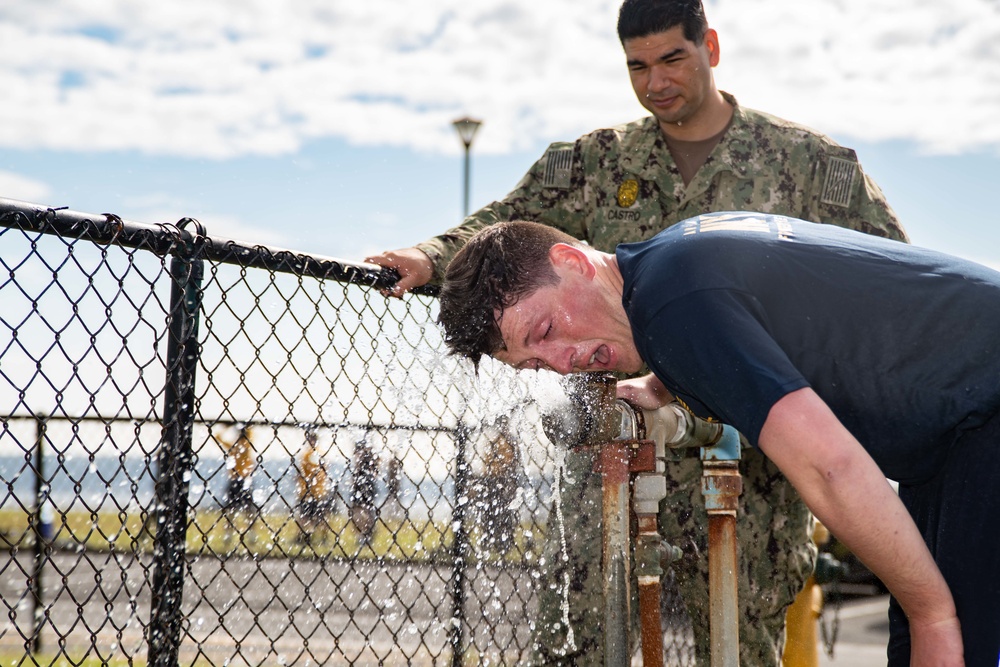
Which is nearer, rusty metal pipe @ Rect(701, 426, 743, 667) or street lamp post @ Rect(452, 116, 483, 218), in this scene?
rusty metal pipe @ Rect(701, 426, 743, 667)

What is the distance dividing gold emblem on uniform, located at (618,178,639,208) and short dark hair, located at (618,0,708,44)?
546 mm

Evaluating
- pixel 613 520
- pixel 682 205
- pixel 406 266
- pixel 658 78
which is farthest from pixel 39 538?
pixel 658 78

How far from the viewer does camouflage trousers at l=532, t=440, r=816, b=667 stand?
3.07m

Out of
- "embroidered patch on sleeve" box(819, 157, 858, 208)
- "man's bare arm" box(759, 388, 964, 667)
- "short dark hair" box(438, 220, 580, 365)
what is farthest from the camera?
"embroidered patch on sleeve" box(819, 157, 858, 208)

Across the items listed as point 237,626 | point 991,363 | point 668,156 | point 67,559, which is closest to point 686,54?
point 668,156

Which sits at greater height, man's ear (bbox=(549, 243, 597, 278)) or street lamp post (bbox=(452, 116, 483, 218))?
street lamp post (bbox=(452, 116, 483, 218))

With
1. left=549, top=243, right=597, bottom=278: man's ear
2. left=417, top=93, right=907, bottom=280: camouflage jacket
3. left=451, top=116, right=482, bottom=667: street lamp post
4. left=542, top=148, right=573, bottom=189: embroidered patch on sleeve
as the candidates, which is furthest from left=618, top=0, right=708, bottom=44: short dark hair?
left=451, top=116, right=482, bottom=667: street lamp post

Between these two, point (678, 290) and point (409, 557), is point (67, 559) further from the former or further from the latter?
point (678, 290)

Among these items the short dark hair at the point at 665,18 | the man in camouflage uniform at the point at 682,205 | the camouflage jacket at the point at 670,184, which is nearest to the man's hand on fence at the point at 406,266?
the man in camouflage uniform at the point at 682,205

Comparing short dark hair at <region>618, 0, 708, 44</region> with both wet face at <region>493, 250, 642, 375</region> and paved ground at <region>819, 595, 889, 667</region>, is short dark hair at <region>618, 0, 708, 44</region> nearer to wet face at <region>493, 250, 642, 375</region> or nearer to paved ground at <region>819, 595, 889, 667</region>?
wet face at <region>493, 250, 642, 375</region>

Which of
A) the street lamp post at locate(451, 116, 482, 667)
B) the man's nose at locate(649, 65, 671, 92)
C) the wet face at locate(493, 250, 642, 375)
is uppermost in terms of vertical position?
the man's nose at locate(649, 65, 671, 92)

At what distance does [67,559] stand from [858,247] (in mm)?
10052

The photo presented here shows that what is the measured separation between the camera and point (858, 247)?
1935 mm

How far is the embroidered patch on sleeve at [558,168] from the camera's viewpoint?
3531 mm
